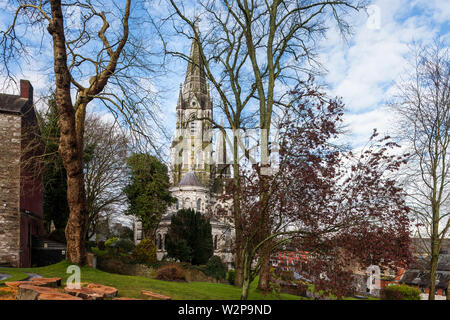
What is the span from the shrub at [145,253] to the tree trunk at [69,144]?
1394cm

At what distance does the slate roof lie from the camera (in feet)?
63.1

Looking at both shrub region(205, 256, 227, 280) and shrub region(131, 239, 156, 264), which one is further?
shrub region(131, 239, 156, 264)

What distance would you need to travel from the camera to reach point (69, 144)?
482 inches

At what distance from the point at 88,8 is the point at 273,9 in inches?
254

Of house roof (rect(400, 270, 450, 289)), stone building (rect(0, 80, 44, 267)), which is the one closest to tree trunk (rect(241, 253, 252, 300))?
stone building (rect(0, 80, 44, 267))

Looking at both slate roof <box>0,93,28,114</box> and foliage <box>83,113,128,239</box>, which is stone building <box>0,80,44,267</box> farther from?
foliage <box>83,113,128,239</box>

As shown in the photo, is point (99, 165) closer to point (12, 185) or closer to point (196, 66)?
point (12, 185)

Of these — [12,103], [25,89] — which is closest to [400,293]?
[12,103]

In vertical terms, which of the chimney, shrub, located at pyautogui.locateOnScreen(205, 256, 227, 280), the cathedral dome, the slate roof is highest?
the chimney

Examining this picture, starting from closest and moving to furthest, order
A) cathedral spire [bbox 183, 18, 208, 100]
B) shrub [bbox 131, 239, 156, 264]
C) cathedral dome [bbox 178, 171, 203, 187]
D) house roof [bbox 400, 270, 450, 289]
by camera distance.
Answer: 1. cathedral spire [bbox 183, 18, 208, 100]
2. shrub [bbox 131, 239, 156, 264]
3. house roof [bbox 400, 270, 450, 289]
4. cathedral dome [bbox 178, 171, 203, 187]

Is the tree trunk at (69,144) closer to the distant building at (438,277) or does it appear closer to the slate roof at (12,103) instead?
the slate roof at (12,103)

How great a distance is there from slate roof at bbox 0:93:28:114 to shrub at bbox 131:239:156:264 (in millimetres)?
12686

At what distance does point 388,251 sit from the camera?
7895mm

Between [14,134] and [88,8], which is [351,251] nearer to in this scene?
[88,8]
